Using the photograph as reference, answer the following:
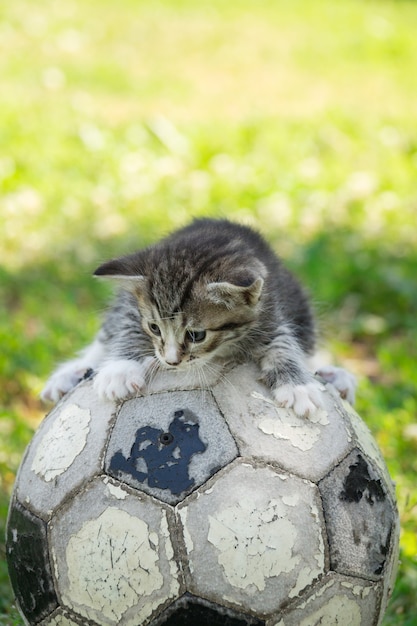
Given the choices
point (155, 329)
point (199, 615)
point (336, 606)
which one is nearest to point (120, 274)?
→ point (155, 329)

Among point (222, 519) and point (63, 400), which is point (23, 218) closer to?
point (63, 400)

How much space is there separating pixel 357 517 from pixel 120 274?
4.19 feet

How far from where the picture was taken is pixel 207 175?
25.3ft

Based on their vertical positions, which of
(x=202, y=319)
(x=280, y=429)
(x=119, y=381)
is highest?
(x=202, y=319)

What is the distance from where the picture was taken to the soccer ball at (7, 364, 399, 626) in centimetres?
261

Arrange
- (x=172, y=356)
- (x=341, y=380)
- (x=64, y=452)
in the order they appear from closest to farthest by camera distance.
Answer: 1. (x=64, y=452)
2. (x=172, y=356)
3. (x=341, y=380)

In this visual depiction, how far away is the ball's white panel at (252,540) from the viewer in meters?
2.60

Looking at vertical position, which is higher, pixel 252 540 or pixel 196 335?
pixel 196 335

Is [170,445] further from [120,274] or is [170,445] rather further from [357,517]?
[120,274]

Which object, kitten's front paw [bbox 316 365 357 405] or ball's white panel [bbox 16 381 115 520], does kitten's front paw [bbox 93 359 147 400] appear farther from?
kitten's front paw [bbox 316 365 357 405]

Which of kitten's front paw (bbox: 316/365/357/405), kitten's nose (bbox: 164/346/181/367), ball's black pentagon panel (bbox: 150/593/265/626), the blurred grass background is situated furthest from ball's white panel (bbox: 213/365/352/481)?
the blurred grass background

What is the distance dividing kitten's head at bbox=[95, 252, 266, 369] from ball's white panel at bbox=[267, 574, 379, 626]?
943mm

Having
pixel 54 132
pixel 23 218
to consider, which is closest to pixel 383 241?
pixel 23 218

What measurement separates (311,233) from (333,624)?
14.7 feet
